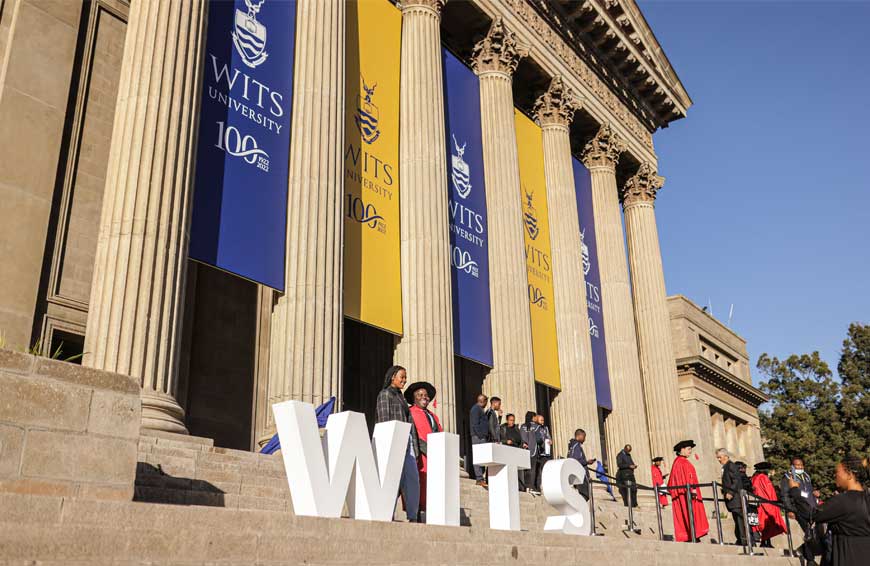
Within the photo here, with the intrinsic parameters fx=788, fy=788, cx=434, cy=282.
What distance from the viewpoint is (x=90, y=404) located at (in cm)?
554

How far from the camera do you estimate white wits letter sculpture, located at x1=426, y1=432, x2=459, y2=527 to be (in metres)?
8.04

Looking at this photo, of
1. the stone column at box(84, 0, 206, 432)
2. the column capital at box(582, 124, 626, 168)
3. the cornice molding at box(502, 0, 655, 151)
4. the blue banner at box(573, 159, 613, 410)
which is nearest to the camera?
the stone column at box(84, 0, 206, 432)

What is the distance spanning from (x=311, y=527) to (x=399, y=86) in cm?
1452

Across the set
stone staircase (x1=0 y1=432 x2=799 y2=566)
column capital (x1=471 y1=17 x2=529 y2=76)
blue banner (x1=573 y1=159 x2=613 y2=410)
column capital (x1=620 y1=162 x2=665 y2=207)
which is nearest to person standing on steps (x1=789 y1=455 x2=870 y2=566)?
stone staircase (x1=0 y1=432 x2=799 y2=566)

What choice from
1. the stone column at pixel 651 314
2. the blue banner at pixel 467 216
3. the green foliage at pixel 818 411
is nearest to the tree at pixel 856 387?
the green foliage at pixel 818 411

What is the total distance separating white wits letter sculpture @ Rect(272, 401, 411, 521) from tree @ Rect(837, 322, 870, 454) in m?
46.3

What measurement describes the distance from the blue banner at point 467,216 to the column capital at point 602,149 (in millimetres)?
7687

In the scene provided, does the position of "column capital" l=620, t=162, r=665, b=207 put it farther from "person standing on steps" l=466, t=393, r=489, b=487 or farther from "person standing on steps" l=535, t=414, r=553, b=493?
"person standing on steps" l=466, t=393, r=489, b=487

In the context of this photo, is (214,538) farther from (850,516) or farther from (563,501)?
(563,501)

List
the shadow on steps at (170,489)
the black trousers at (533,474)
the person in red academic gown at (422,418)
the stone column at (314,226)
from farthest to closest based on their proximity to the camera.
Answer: the black trousers at (533,474) → the stone column at (314,226) → the person in red academic gown at (422,418) → the shadow on steps at (170,489)

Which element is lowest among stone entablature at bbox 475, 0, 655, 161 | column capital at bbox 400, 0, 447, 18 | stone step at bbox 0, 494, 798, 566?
stone step at bbox 0, 494, 798, 566

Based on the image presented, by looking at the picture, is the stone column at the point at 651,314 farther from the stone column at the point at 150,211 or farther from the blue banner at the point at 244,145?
the stone column at the point at 150,211

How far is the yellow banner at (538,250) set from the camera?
21219mm

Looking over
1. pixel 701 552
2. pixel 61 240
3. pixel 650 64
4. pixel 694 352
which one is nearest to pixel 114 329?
pixel 61 240
